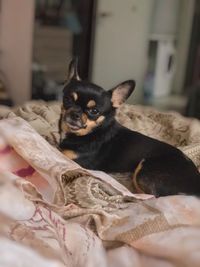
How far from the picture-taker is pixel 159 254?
77cm

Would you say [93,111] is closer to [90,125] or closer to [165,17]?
[90,125]

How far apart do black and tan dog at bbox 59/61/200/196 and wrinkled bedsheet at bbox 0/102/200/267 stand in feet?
0.62

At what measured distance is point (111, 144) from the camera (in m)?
1.35

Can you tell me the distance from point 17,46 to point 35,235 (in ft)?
8.17

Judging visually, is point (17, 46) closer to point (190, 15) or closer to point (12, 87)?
point (12, 87)

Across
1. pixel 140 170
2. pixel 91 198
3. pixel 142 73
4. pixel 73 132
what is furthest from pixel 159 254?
pixel 142 73

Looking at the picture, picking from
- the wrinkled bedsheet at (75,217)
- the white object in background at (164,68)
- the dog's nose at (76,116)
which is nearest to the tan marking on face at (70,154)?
the dog's nose at (76,116)

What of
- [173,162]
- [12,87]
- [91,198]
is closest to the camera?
[91,198]

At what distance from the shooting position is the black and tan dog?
1193mm

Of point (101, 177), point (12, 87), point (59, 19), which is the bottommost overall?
point (12, 87)

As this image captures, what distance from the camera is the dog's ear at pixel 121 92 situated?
1283mm

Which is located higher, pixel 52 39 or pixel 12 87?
pixel 52 39

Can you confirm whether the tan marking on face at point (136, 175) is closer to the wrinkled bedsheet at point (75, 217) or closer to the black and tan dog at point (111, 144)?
the black and tan dog at point (111, 144)

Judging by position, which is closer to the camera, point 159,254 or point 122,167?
point 159,254
